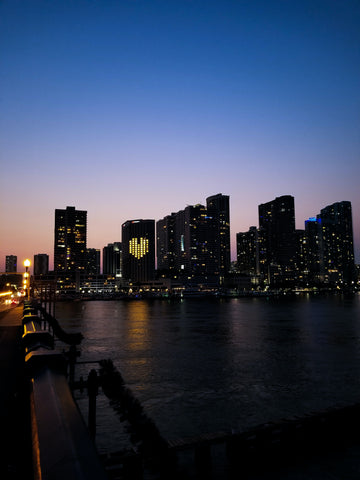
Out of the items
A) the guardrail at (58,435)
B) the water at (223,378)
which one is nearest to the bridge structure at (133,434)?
the guardrail at (58,435)

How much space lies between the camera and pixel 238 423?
19.6 meters

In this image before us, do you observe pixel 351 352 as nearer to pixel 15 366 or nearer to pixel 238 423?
pixel 238 423

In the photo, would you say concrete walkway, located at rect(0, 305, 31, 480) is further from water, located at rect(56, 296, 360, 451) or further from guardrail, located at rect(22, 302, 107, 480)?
water, located at rect(56, 296, 360, 451)

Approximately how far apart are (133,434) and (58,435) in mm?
4166

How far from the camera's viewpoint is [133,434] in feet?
30.6

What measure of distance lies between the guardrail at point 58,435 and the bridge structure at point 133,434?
0.05 feet

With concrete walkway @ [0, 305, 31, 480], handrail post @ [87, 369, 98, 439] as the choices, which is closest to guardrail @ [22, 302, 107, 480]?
concrete walkway @ [0, 305, 31, 480]

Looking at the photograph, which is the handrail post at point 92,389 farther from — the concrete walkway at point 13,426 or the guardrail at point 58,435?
the guardrail at point 58,435

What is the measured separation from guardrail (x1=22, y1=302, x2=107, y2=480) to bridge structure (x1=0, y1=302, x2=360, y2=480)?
14 mm

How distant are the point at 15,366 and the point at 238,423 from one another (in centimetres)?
1247

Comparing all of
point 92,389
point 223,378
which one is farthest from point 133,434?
point 223,378

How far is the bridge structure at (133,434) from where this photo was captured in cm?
552

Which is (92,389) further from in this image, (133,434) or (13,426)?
(133,434)

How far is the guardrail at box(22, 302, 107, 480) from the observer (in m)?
4.62
